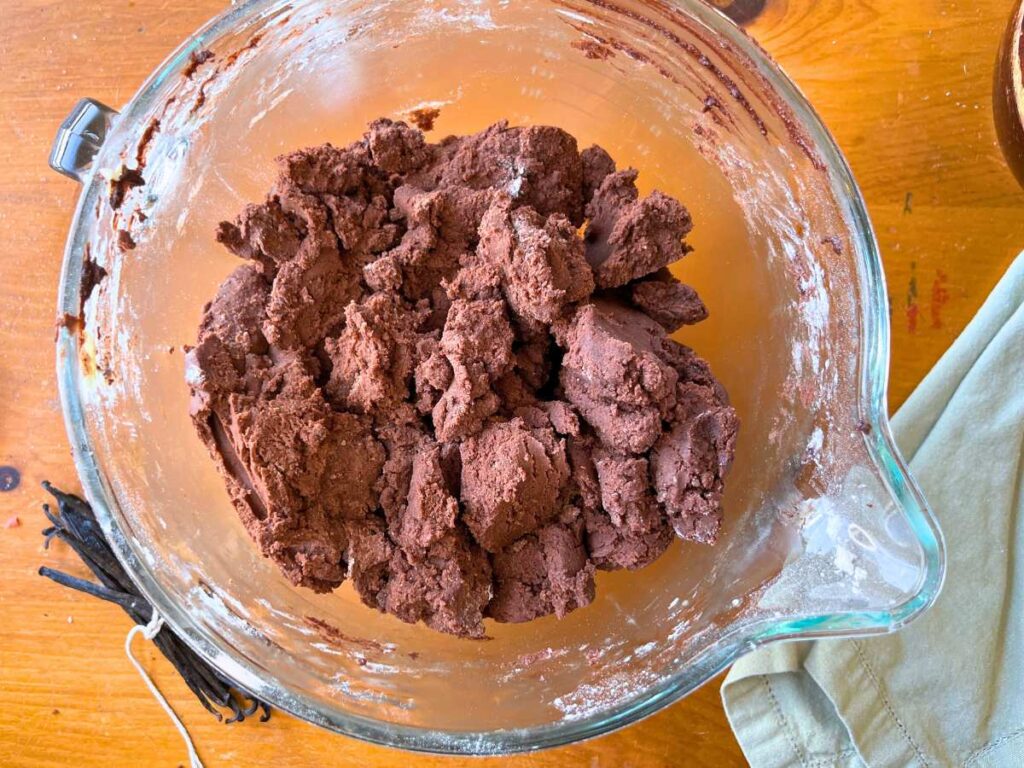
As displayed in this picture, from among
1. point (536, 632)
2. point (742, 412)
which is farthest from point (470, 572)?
point (742, 412)

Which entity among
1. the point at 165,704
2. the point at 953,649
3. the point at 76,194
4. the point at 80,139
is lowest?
the point at 953,649

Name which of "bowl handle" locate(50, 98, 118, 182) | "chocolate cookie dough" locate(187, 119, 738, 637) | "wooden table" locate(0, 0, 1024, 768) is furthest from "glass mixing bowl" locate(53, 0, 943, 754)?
"wooden table" locate(0, 0, 1024, 768)

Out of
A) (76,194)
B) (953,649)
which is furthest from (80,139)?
(953,649)

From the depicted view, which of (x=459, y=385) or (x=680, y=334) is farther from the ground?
(x=459, y=385)

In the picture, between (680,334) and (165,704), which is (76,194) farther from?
(680,334)

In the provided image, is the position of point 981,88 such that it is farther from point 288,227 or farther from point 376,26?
point 288,227

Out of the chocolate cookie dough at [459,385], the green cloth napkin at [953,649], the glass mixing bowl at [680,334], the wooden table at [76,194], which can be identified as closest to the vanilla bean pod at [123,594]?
the wooden table at [76,194]

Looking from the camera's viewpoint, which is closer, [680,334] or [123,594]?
[680,334]
